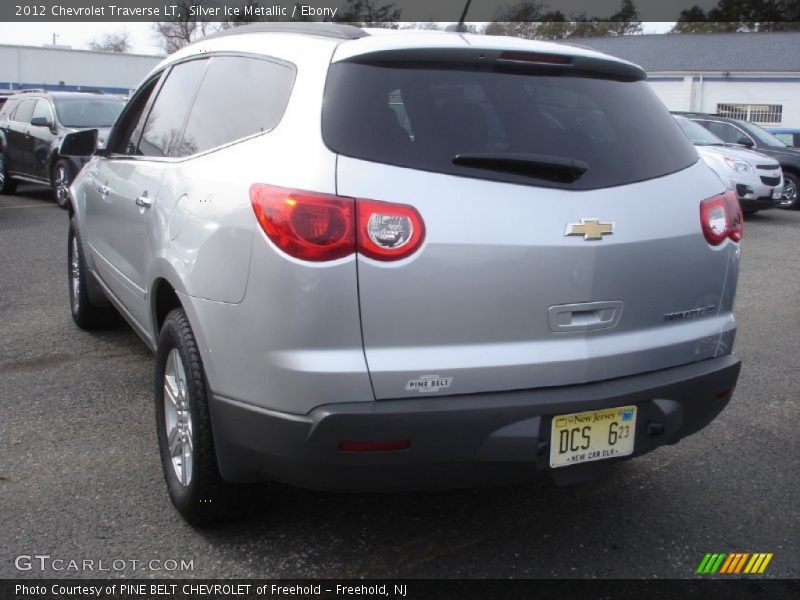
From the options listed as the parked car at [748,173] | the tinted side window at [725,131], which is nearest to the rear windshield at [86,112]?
the parked car at [748,173]

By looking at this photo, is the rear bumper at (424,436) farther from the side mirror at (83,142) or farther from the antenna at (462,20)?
the side mirror at (83,142)

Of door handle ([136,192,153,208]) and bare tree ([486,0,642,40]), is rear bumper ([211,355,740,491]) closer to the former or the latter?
door handle ([136,192,153,208])

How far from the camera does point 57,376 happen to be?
5117 mm

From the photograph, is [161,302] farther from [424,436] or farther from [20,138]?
[20,138]

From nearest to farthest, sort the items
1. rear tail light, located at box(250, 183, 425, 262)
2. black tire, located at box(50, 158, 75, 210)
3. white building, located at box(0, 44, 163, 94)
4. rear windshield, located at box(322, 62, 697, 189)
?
rear tail light, located at box(250, 183, 425, 262) → rear windshield, located at box(322, 62, 697, 189) → black tire, located at box(50, 158, 75, 210) → white building, located at box(0, 44, 163, 94)

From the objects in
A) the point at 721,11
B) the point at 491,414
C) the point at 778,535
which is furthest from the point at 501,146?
the point at 721,11

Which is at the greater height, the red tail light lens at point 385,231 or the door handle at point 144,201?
the red tail light lens at point 385,231

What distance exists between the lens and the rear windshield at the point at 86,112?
517 inches

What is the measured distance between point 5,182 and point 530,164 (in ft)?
46.9

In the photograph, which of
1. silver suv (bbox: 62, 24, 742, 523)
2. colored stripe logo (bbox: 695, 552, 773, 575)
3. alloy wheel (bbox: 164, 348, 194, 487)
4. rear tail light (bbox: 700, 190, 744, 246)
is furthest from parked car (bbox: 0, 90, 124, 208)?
colored stripe logo (bbox: 695, 552, 773, 575)

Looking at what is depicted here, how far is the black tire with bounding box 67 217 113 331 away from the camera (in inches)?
230

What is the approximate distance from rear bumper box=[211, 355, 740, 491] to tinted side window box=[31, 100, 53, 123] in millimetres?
11715

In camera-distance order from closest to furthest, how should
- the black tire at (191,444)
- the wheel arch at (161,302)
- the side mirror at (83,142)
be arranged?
the black tire at (191,444) < the wheel arch at (161,302) < the side mirror at (83,142)

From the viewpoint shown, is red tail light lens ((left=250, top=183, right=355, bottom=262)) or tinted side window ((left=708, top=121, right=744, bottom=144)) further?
tinted side window ((left=708, top=121, right=744, bottom=144))
